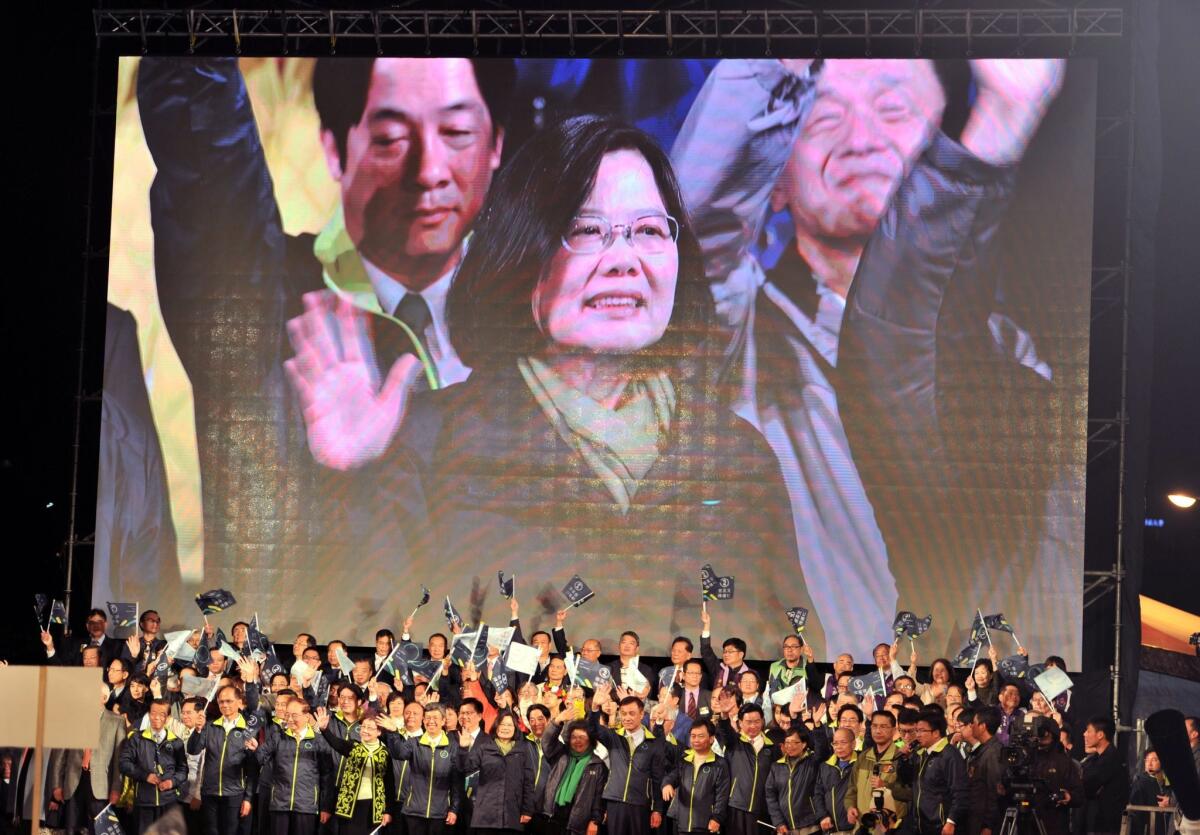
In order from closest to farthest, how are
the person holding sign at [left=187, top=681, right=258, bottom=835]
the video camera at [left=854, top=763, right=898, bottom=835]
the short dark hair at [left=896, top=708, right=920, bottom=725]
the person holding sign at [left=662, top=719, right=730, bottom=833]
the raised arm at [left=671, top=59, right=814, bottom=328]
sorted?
the video camera at [left=854, top=763, right=898, bottom=835] < the short dark hair at [left=896, top=708, right=920, bottom=725] < the person holding sign at [left=662, top=719, right=730, bottom=833] < the person holding sign at [left=187, top=681, right=258, bottom=835] < the raised arm at [left=671, top=59, right=814, bottom=328]

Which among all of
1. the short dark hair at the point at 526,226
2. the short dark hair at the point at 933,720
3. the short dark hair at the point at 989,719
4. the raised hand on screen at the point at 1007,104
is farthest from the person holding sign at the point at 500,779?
the raised hand on screen at the point at 1007,104

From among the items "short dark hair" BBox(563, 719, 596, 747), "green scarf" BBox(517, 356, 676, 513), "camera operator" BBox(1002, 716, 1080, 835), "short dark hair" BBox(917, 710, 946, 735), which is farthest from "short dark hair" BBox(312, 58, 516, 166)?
"camera operator" BBox(1002, 716, 1080, 835)

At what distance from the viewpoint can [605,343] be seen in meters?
12.8

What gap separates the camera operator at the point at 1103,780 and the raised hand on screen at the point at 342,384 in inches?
219

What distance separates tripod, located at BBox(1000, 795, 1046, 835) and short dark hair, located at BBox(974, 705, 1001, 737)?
525 millimetres

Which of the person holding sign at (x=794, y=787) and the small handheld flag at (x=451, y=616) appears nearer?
the person holding sign at (x=794, y=787)

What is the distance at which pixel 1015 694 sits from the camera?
421 inches

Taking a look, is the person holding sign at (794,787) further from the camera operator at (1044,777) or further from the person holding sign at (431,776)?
the person holding sign at (431,776)

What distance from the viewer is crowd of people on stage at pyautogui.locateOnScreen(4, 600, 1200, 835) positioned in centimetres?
982

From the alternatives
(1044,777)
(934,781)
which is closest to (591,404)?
(934,781)

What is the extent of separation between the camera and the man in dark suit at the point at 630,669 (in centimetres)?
1139

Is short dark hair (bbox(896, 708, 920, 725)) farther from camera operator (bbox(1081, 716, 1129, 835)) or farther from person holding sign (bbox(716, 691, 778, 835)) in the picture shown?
camera operator (bbox(1081, 716, 1129, 835))

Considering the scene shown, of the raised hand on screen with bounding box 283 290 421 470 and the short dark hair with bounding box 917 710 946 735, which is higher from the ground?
the raised hand on screen with bounding box 283 290 421 470

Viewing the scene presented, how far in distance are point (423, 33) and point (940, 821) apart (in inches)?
281
